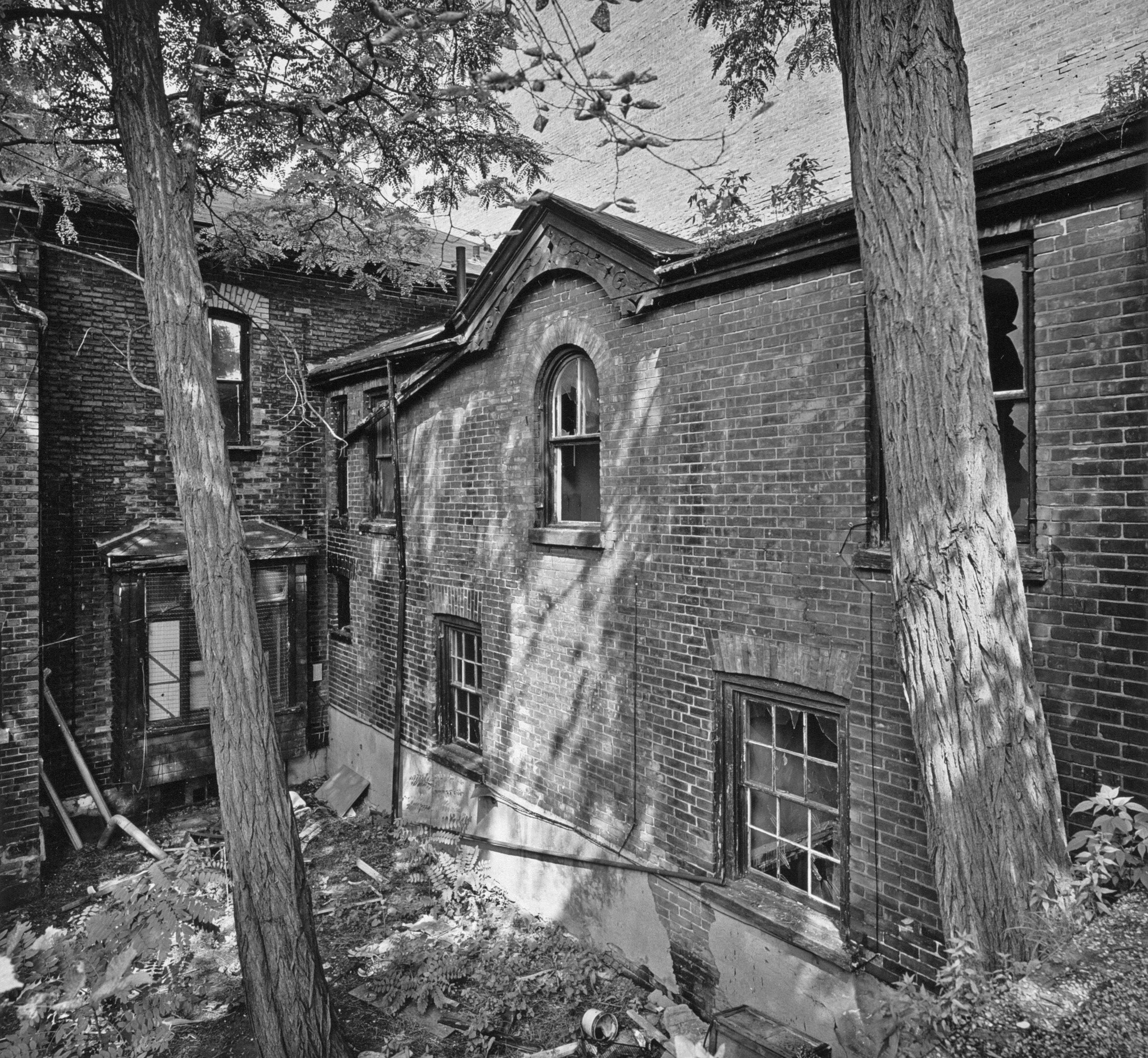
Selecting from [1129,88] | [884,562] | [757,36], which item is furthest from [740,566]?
[757,36]

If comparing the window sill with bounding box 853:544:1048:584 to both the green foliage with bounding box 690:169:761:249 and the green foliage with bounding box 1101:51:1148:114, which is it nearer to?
the green foliage with bounding box 1101:51:1148:114

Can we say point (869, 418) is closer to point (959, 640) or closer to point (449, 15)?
point (959, 640)

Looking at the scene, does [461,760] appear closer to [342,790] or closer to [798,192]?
[342,790]

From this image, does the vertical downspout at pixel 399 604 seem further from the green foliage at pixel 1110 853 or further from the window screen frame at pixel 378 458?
the green foliage at pixel 1110 853

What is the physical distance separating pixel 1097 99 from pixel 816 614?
14.4 ft

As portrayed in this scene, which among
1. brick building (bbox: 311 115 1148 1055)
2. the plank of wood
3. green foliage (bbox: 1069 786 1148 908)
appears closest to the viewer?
green foliage (bbox: 1069 786 1148 908)

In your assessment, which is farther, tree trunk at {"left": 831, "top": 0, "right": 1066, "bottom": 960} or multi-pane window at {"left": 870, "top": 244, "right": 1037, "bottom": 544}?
multi-pane window at {"left": 870, "top": 244, "right": 1037, "bottom": 544}

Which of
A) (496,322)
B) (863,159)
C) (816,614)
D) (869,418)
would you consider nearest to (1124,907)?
(816,614)

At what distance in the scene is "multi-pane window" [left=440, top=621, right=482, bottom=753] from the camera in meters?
9.30

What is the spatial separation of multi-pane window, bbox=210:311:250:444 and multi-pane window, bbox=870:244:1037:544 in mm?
10084

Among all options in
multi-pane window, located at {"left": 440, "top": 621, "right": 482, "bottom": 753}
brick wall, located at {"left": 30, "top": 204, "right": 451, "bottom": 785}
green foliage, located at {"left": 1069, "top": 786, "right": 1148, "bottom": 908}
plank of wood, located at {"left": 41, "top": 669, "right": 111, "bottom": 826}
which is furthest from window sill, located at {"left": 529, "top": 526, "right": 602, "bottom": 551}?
plank of wood, located at {"left": 41, "top": 669, "right": 111, "bottom": 826}

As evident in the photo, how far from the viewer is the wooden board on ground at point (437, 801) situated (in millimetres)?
9148

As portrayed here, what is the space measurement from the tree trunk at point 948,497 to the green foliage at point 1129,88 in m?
0.83

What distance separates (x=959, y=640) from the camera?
348 cm
